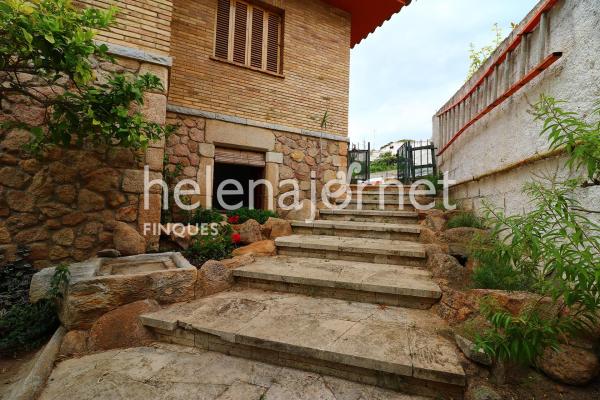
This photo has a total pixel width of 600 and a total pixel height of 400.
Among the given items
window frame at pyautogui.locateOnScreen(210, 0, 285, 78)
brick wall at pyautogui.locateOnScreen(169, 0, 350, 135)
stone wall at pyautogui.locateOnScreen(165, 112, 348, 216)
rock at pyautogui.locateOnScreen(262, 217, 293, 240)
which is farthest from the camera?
window frame at pyautogui.locateOnScreen(210, 0, 285, 78)

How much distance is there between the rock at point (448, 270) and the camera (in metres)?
2.34

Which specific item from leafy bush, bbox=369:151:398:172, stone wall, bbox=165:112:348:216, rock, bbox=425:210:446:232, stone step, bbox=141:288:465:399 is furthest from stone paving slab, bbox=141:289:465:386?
leafy bush, bbox=369:151:398:172

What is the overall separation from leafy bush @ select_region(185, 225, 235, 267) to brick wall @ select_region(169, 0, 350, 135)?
8.11 feet

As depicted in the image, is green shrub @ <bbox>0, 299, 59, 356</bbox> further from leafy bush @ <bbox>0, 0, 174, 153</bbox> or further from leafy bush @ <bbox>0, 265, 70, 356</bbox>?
leafy bush @ <bbox>0, 0, 174, 153</bbox>

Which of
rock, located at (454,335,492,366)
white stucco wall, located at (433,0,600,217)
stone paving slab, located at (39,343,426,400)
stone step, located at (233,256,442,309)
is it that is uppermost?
white stucco wall, located at (433,0,600,217)

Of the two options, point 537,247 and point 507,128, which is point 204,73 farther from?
point 537,247

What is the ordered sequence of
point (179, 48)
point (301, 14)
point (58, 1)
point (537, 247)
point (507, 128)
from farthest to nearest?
point (301, 14) → point (179, 48) → point (507, 128) → point (58, 1) → point (537, 247)

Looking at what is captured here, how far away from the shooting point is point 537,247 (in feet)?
3.89

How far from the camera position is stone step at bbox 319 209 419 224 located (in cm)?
429

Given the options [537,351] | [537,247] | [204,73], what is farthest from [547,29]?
[204,73]

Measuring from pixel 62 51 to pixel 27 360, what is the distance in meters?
2.26

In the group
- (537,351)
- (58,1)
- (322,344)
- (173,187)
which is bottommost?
(322,344)

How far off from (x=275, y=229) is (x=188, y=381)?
2508 millimetres

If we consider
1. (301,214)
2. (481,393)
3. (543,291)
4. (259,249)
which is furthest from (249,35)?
(481,393)
